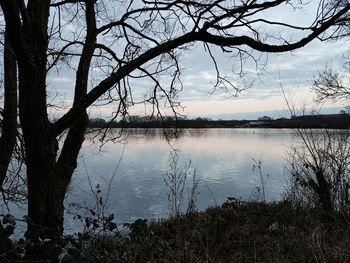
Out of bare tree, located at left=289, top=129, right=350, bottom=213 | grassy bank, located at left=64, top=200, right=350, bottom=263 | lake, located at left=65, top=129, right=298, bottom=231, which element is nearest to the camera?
grassy bank, located at left=64, top=200, right=350, bottom=263

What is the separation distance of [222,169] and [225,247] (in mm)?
13526

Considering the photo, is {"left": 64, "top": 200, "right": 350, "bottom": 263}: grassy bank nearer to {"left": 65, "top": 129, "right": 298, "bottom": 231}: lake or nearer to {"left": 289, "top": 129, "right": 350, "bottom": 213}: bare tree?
{"left": 289, "top": 129, "right": 350, "bottom": 213}: bare tree

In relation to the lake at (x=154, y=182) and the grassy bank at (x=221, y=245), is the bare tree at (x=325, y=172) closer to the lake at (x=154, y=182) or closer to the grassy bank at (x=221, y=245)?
the grassy bank at (x=221, y=245)

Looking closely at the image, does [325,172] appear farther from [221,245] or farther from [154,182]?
[154,182]

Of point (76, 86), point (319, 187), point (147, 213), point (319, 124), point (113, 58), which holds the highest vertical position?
point (113, 58)

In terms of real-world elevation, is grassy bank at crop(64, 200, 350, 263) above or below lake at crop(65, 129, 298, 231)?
above

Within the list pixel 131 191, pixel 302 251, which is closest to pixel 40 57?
pixel 302 251

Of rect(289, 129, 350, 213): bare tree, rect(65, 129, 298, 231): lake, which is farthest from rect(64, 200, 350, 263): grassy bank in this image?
rect(65, 129, 298, 231): lake

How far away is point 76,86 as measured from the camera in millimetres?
5949

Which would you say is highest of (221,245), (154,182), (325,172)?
(325,172)

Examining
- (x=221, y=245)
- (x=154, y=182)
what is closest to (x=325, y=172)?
(x=221, y=245)

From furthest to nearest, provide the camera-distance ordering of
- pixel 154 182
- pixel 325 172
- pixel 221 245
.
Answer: pixel 154 182 → pixel 325 172 → pixel 221 245

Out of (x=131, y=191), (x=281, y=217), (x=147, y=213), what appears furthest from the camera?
(x=131, y=191)

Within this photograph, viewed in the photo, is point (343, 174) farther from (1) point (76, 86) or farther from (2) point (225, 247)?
(1) point (76, 86)
